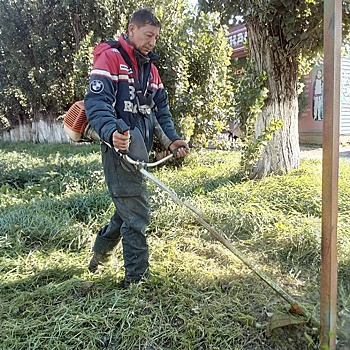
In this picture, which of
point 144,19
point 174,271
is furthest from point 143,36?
point 174,271

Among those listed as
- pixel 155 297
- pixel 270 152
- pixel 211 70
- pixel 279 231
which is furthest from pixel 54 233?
pixel 211 70

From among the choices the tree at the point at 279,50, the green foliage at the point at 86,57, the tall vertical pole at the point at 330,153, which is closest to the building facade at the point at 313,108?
the green foliage at the point at 86,57

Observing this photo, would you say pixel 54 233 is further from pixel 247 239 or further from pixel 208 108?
pixel 208 108

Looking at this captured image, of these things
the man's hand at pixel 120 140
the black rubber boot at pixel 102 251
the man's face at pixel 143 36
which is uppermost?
the man's face at pixel 143 36

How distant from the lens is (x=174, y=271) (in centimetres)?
274

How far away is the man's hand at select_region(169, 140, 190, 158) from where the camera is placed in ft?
7.95

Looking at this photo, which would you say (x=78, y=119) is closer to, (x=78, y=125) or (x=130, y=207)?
(x=78, y=125)

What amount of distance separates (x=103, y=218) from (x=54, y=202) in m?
0.77

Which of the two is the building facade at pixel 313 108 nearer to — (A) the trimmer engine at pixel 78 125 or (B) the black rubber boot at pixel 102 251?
(B) the black rubber boot at pixel 102 251

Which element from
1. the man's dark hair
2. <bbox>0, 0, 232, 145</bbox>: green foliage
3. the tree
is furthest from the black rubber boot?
<bbox>0, 0, 232, 145</bbox>: green foliage

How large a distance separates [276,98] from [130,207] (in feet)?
10.7

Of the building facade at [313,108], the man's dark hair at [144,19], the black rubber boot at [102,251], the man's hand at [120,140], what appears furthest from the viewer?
the building facade at [313,108]

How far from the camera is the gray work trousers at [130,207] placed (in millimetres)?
2314

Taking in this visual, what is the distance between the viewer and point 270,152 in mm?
5113
